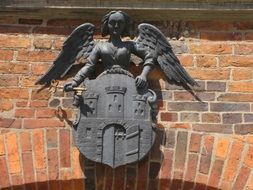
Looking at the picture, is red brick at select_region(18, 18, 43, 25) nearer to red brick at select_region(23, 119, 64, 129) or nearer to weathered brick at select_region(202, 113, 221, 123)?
red brick at select_region(23, 119, 64, 129)

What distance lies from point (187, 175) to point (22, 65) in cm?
157

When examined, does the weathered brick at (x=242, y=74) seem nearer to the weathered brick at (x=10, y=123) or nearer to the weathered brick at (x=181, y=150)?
the weathered brick at (x=181, y=150)

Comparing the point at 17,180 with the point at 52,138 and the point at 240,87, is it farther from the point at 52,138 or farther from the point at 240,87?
the point at 240,87

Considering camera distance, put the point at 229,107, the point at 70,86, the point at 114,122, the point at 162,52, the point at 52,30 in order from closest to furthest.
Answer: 1. the point at 114,122
2. the point at 70,86
3. the point at 229,107
4. the point at 162,52
5. the point at 52,30

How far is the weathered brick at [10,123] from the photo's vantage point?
14.9 feet

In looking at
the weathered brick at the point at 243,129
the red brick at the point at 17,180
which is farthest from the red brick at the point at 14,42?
the weathered brick at the point at 243,129

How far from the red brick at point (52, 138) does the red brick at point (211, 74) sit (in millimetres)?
1175

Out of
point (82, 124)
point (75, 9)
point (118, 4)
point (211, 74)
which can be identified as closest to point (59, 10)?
point (75, 9)

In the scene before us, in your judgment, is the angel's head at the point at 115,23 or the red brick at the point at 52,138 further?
the angel's head at the point at 115,23

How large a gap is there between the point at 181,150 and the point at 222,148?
0.31 metres

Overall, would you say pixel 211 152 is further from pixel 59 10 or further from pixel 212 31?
pixel 59 10

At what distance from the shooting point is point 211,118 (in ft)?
15.0

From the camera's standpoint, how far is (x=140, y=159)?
4.34 metres

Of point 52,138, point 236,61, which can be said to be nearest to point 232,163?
point 236,61
